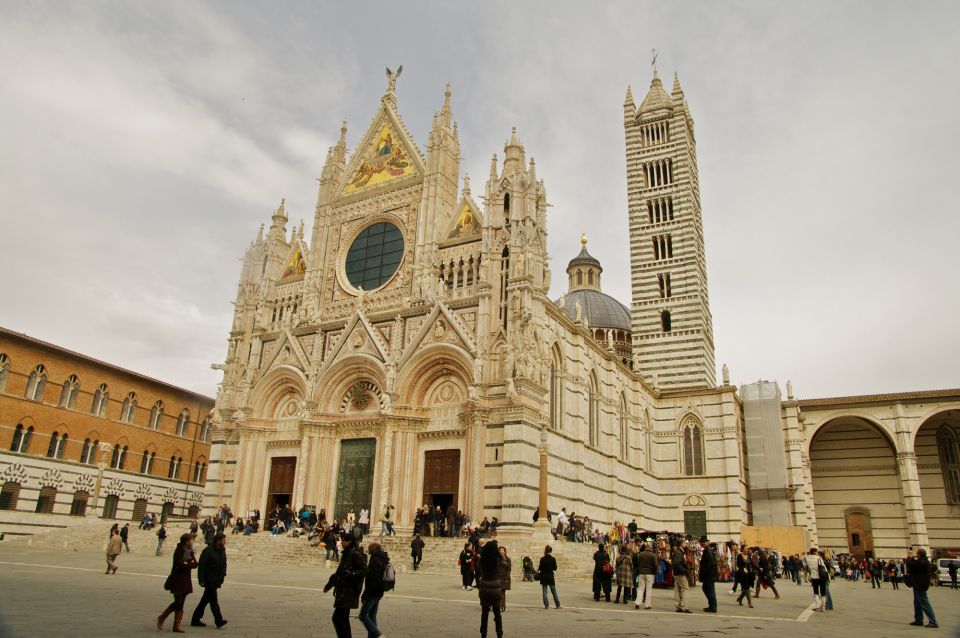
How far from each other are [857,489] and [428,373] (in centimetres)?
3225

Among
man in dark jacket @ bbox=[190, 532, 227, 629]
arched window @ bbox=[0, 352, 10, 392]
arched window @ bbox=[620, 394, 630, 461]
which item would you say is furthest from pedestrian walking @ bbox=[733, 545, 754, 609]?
arched window @ bbox=[0, 352, 10, 392]

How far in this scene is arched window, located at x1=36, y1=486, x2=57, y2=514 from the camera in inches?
1288

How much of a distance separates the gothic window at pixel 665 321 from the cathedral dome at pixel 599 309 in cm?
831

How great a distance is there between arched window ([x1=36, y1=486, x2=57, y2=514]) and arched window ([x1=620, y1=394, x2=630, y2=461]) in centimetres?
2749

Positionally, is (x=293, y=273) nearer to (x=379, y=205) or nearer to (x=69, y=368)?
(x=379, y=205)

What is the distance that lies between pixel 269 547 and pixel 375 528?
3.92 m

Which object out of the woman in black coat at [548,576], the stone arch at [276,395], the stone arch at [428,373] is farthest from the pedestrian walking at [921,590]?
the stone arch at [276,395]

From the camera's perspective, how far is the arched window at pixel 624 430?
116ft

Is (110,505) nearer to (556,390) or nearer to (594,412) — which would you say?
(556,390)

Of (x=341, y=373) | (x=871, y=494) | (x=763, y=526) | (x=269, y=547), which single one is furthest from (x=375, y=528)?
(x=871, y=494)

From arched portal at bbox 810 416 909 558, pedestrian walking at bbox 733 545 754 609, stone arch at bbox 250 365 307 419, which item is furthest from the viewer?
arched portal at bbox 810 416 909 558

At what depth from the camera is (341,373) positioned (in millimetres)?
30375

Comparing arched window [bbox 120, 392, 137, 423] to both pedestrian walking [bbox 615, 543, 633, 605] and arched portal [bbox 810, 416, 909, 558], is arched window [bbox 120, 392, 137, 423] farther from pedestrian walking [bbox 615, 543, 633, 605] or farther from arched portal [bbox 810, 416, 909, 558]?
arched portal [bbox 810, 416, 909, 558]

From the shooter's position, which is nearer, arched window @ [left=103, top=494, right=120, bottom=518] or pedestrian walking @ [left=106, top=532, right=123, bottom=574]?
pedestrian walking @ [left=106, top=532, right=123, bottom=574]
